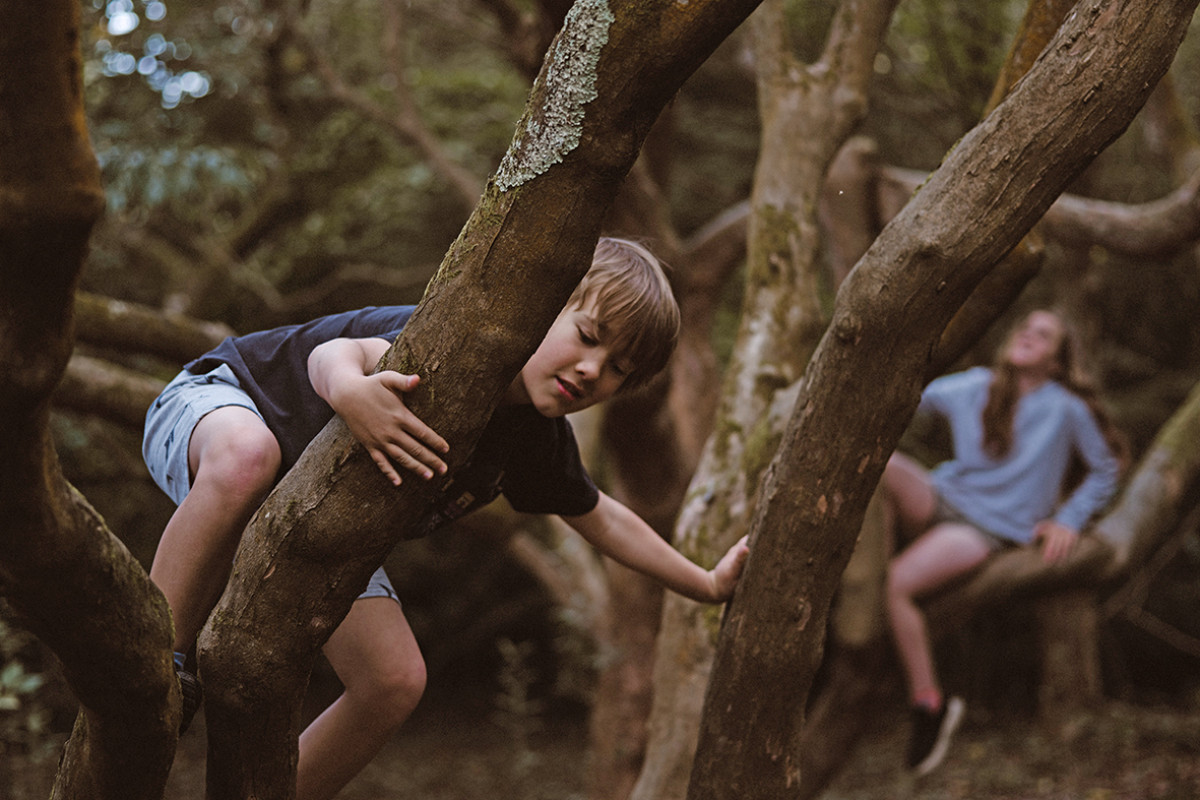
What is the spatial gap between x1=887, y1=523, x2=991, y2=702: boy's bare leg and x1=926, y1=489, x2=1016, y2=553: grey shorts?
→ 0.06 m

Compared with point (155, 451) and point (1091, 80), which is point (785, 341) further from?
point (155, 451)

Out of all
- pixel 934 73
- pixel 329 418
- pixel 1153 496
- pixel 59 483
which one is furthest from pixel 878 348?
pixel 934 73

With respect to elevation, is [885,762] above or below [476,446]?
below

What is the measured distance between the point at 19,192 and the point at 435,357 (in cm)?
55

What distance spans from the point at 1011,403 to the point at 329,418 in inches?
140

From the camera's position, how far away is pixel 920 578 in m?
4.03

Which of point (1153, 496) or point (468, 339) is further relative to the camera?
point (1153, 496)

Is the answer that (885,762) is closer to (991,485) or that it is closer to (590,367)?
(991,485)

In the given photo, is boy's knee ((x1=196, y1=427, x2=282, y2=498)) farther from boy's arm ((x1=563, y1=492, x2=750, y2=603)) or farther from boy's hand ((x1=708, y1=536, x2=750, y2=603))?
→ boy's hand ((x1=708, y1=536, x2=750, y2=603))

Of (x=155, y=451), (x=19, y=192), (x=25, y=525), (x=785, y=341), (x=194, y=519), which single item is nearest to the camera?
(x=19, y=192)

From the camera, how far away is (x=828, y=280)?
8.25 m

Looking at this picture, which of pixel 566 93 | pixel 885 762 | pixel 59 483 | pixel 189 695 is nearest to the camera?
pixel 59 483

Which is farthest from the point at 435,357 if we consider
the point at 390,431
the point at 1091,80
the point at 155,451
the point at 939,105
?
the point at 939,105

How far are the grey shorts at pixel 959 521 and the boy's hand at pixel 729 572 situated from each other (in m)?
2.45
